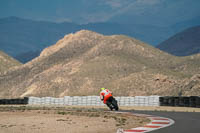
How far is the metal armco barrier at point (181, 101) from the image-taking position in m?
30.7

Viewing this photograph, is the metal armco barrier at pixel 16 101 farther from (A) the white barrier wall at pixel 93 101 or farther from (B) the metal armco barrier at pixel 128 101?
(A) the white barrier wall at pixel 93 101

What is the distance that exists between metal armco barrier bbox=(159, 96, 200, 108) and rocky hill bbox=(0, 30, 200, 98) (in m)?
25.8

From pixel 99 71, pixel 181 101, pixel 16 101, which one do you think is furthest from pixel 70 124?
pixel 99 71

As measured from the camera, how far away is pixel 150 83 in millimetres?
75812

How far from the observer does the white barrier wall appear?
37.1 meters

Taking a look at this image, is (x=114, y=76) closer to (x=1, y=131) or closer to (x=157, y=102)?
(x=157, y=102)

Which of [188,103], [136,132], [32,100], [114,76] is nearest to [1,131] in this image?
[136,132]

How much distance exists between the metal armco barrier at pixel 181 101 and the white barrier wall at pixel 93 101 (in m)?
0.89

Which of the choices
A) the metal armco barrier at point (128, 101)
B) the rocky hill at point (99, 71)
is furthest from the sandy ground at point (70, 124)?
the rocky hill at point (99, 71)

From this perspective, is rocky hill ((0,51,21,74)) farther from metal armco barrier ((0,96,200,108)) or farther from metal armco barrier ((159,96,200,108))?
metal armco barrier ((159,96,200,108))

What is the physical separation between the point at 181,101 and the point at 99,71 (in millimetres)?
57276

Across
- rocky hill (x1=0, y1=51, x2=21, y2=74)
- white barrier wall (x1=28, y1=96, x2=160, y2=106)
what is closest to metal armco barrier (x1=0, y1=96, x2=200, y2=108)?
white barrier wall (x1=28, y1=96, x2=160, y2=106)

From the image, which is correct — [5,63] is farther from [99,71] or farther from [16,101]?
[16,101]

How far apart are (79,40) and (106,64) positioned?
1112 inches
